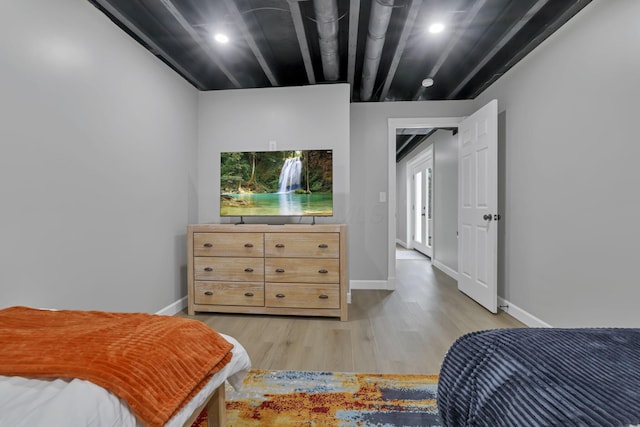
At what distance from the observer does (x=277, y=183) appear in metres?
2.99

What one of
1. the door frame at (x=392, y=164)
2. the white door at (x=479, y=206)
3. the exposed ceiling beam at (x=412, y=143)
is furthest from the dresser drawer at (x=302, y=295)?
the exposed ceiling beam at (x=412, y=143)

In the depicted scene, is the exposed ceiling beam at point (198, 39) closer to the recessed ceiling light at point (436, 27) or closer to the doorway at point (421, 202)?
the recessed ceiling light at point (436, 27)

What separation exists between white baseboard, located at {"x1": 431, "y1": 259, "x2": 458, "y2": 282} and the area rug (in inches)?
115

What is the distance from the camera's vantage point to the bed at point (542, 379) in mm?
574

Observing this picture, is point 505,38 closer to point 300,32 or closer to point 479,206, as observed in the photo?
point 479,206

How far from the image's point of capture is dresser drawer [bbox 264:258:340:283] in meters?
2.67

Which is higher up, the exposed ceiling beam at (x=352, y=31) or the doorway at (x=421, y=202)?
the exposed ceiling beam at (x=352, y=31)

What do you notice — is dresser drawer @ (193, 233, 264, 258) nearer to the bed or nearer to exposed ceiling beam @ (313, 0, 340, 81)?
exposed ceiling beam @ (313, 0, 340, 81)

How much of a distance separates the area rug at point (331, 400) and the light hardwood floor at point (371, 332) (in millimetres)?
115

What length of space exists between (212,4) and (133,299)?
226 cm

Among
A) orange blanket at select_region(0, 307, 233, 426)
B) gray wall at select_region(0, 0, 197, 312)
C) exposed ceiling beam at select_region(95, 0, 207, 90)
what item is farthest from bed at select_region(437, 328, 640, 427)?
exposed ceiling beam at select_region(95, 0, 207, 90)

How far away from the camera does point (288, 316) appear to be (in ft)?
9.04

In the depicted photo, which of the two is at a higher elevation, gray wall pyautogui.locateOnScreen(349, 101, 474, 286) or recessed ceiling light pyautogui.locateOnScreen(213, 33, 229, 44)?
recessed ceiling light pyautogui.locateOnScreen(213, 33, 229, 44)

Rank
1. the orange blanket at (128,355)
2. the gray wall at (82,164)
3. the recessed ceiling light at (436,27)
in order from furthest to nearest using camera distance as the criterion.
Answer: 1. the recessed ceiling light at (436,27)
2. the gray wall at (82,164)
3. the orange blanket at (128,355)
